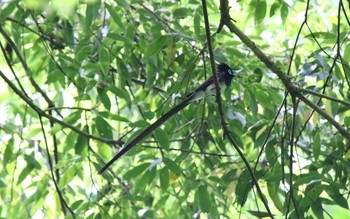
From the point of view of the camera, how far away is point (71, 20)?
4051 mm

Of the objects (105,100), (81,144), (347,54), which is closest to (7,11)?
(105,100)

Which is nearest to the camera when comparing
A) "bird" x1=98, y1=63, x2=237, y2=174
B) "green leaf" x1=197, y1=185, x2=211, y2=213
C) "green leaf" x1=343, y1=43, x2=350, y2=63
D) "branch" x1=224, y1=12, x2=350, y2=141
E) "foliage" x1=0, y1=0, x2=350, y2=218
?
"branch" x1=224, y1=12, x2=350, y2=141

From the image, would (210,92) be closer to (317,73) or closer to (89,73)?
(317,73)

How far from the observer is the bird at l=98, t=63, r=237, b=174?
3.03 metres

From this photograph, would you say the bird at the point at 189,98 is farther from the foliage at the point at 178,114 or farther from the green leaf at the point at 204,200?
the green leaf at the point at 204,200

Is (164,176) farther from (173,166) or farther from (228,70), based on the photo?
(228,70)

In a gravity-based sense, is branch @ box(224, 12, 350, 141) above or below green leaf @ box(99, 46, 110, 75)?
below

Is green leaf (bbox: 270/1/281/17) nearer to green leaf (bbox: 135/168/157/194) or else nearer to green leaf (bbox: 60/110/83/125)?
green leaf (bbox: 135/168/157/194)

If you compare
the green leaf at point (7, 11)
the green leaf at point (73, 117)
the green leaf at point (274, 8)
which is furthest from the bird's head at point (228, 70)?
the green leaf at point (7, 11)

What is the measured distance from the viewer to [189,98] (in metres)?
3.22

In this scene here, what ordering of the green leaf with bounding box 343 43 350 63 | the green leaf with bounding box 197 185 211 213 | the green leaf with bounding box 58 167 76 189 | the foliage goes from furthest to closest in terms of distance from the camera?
the green leaf with bounding box 58 167 76 189 < the green leaf with bounding box 197 185 211 213 < the green leaf with bounding box 343 43 350 63 < the foliage

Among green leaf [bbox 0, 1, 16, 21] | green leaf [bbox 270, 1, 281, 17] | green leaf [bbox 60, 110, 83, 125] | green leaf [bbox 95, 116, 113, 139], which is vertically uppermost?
green leaf [bbox 270, 1, 281, 17]

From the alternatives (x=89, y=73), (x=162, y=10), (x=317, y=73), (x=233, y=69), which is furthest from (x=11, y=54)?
(x=317, y=73)

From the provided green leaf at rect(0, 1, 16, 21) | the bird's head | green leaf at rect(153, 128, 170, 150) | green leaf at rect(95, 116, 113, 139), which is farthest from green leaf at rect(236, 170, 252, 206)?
green leaf at rect(0, 1, 16, 21)
